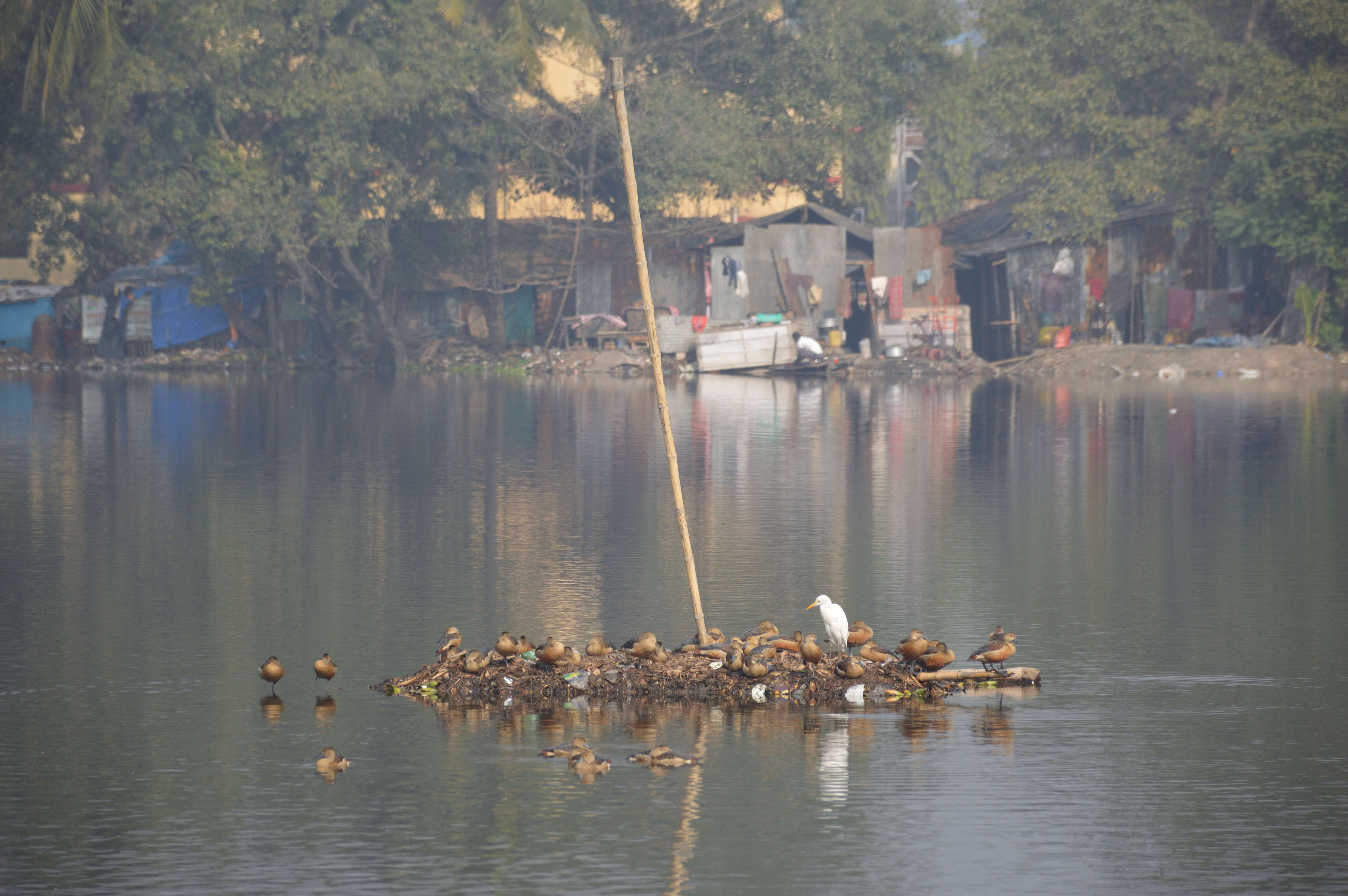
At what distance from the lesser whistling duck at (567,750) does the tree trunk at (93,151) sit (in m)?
35.8

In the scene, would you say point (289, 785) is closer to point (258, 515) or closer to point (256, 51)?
point (258, 515)

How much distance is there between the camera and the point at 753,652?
9.70 meters

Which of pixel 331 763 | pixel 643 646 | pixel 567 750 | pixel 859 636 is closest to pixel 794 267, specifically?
pixel 859 636

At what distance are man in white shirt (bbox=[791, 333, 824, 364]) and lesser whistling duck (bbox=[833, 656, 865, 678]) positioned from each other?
3106cm

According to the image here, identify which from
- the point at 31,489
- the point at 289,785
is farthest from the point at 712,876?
the point at 31,489

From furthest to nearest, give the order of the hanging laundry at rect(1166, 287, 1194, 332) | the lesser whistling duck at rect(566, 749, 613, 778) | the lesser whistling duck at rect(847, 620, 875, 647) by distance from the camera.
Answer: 1. the hanging laundry at rect(1166, 287, 1194, 332)
2. the lesser whistling duck at rect(847, 620, 875, 647)
3. the lesser whistling duck at rect(566, 749, 613, 778)

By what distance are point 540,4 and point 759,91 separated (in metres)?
8.68

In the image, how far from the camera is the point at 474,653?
31.9ft

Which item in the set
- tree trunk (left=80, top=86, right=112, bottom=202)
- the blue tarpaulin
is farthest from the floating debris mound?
the blue tarpaulin

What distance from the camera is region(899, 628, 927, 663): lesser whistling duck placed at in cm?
944

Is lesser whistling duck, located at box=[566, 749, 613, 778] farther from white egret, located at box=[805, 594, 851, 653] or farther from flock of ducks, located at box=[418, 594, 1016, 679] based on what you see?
white egret, located at box=[805, 594, 851, 653]

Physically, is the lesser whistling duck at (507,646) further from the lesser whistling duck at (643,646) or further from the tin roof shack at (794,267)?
the tin roof shack at (794,267)

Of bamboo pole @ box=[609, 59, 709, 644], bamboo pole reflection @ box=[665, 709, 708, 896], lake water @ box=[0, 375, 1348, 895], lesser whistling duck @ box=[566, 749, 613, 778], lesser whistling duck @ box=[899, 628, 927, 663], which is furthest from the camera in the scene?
bamboo pole @ box=[609, 59, 709, 644]

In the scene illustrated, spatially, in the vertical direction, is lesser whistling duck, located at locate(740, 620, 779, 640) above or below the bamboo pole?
below
